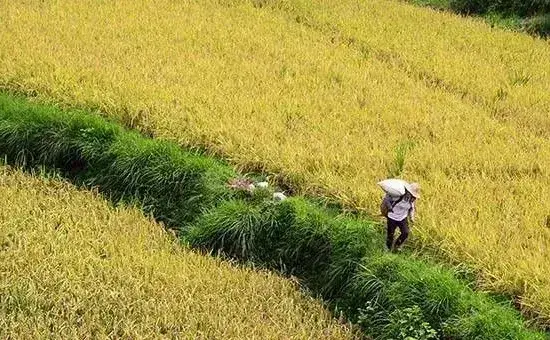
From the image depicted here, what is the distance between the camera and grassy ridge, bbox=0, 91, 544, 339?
3.97 m

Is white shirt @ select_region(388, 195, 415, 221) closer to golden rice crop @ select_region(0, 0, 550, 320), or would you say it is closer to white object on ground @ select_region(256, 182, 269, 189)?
golden rice crop @ select_region(0, 0, 550, 320)

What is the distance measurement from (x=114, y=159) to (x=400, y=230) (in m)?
2.58

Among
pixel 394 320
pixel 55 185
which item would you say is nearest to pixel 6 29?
pixel 55 185

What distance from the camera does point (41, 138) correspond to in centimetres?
617

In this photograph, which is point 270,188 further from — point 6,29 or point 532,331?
point 6,29

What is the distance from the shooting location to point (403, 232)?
4277mm

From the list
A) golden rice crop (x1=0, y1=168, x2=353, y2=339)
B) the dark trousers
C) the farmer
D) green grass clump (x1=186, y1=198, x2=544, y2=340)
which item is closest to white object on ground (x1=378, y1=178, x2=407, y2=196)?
the farmer

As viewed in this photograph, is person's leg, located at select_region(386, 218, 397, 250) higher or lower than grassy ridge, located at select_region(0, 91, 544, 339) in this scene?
higher

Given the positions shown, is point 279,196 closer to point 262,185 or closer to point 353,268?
Answer: point 262,185

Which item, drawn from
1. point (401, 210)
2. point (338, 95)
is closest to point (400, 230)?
point (401, 210)

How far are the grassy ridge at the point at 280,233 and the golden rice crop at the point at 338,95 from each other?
11.7 inches

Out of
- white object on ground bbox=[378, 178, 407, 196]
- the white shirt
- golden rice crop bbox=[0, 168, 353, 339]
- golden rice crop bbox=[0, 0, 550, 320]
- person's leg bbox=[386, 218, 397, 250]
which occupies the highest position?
white object on ground bbox=[378, 178, 407, 196]

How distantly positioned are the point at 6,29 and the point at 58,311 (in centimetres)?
534

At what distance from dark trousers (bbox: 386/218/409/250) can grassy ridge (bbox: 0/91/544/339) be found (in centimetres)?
10
